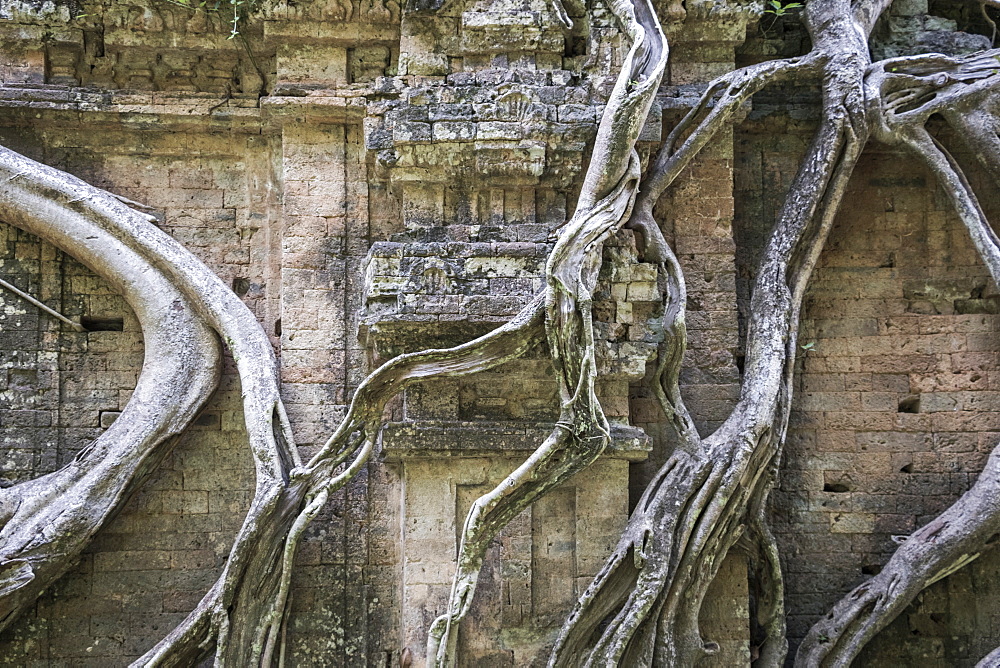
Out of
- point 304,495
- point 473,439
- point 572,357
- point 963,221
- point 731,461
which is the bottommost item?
point 304,495

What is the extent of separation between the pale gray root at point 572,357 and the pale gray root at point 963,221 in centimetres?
139

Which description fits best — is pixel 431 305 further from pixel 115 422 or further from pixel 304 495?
pixel 115 422

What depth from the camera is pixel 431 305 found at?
16.7 feet

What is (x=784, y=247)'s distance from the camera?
562cm

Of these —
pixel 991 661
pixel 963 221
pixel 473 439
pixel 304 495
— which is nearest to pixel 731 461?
pixel 473 439

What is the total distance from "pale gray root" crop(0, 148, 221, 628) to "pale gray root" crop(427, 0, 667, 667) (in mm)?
1564

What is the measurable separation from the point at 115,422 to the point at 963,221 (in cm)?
435

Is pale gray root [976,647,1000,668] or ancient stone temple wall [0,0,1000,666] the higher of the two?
ancient stone temple wall [0,0,1000,666]

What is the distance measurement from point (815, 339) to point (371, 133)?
8.37ft

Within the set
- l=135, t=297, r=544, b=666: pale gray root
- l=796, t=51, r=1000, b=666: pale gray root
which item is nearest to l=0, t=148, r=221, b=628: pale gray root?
l=135, t=297, r=544, b=666: pale gray root

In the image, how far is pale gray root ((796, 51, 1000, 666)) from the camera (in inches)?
209

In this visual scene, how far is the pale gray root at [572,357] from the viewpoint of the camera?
4.91m

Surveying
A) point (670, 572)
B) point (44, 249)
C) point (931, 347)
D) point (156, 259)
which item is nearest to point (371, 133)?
point (156, 259)

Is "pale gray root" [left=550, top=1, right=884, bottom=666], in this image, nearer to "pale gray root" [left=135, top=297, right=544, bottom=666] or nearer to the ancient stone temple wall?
the ancient stone temple wall
